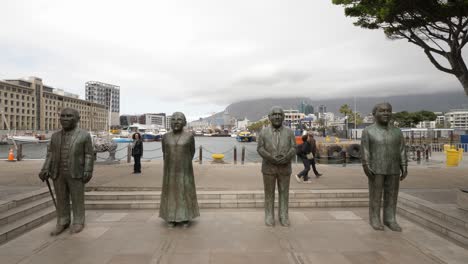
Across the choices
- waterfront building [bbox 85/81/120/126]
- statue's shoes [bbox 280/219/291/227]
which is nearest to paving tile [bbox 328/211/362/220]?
statue's shoes [bbox 280/219/291/227]

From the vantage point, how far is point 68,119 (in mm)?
4930

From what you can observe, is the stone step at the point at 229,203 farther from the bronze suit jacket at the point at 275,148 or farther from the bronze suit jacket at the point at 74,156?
the bronze suit jacket at the point at 74,156

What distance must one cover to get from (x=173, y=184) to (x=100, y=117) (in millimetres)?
117277

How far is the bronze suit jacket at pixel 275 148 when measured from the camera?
5.19 meters

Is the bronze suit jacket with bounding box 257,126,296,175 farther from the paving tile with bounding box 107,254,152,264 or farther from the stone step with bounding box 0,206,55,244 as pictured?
the stone step with bounding box 0,206,55,244

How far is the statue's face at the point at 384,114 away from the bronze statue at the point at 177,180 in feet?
12.2

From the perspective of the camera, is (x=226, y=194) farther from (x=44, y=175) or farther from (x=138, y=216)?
(x=44, y=175)

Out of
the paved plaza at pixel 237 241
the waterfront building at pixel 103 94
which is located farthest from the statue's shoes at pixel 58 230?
the waterfront building at pixel 103 94

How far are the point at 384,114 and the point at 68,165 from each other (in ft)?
19.5

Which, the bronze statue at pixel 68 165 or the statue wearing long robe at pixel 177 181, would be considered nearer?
the bronze statue at pixel 68 165

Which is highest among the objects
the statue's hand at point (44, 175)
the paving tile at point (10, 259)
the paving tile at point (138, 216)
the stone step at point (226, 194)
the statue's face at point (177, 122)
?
the statue's face at point (177, 122)

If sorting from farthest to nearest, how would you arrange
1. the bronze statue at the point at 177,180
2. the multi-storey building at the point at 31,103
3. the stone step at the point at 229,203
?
the multi-storey building at the point at 31,103 < the stone step at the point at 229,203 < the bronze statue at the point at 177,180

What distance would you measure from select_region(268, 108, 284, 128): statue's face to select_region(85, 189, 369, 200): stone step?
101 inches

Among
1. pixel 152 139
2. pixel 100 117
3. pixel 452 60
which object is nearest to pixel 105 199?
pixel 452 60
